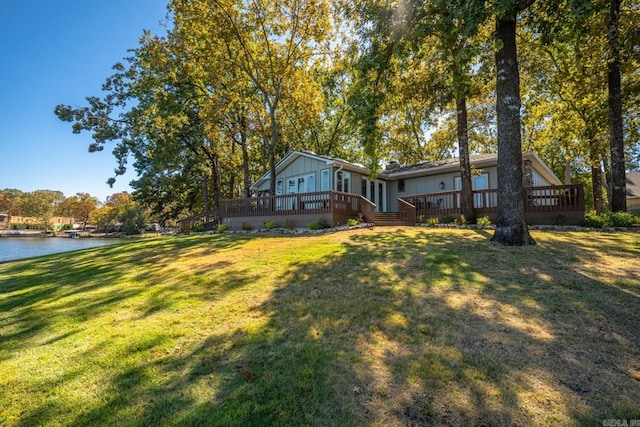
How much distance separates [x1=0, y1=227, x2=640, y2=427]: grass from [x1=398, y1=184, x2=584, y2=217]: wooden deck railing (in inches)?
230

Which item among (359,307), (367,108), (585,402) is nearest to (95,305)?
(359,307)

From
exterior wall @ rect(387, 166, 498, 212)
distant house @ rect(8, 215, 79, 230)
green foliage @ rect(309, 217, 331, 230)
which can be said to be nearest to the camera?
green foliage @ rect(309, 217, 331, 230)

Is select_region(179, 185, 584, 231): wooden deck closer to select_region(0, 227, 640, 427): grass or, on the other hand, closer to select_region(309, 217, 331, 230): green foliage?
select_region(309, 217, 331, 230): green foliage

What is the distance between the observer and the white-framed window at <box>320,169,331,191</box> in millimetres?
16203

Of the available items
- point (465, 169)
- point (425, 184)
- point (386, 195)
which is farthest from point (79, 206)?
point (465, 169)

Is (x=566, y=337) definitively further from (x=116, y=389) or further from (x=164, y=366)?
(x=116, y=389)

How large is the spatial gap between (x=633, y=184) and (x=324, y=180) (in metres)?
32.4

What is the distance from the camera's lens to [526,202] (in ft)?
39.4

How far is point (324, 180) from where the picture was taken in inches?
646

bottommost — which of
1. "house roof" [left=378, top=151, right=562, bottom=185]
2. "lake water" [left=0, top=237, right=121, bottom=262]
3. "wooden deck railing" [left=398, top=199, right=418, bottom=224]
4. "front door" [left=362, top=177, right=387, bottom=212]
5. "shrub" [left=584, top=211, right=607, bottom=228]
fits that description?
"lake water" [left=0, top=237, right=121, bottom=262]

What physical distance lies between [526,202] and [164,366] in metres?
13.8

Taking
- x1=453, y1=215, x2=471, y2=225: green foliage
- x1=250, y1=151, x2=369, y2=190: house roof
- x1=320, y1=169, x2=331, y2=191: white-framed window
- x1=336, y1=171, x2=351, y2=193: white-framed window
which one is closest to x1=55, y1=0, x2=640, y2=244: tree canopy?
x1=453, y1=215, x2=471, y2=225: green foliage

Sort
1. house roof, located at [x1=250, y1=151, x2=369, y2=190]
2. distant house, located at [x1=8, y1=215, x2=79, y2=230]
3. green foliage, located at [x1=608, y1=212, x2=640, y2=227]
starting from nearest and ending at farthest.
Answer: green foliage, located at [x1=608, y1=212, x2=640, y2=227] < house roof, located at [x1=250, y1=151, x2=369, y2=190] < distant house, located at [x1=8, y1=215, x2=79, y2=230]

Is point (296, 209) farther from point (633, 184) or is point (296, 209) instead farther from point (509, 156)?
point (633, 184)
